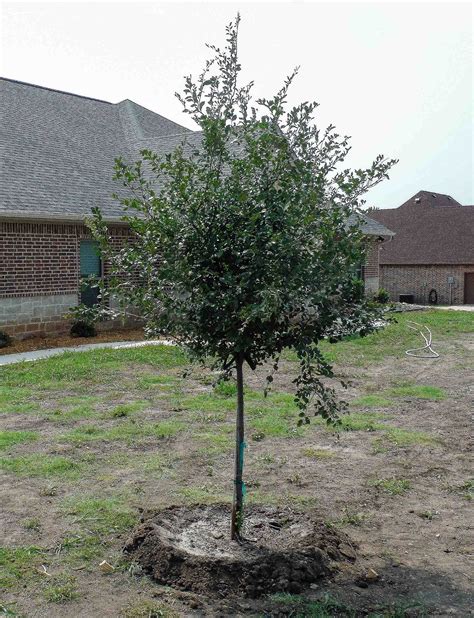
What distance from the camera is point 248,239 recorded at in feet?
15.9

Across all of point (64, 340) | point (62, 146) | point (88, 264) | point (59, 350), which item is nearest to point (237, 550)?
point (59, 350)

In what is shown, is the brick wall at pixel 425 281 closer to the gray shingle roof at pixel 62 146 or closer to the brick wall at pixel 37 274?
the gray shingle roof at pixel 62 146

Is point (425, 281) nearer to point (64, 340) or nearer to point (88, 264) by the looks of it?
point (88, 264)

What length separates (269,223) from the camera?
480cm

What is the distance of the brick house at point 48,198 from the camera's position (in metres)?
15.6

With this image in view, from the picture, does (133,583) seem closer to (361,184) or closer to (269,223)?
(269,223)

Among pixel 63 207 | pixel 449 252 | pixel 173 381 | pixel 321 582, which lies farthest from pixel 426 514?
pixel 449 252

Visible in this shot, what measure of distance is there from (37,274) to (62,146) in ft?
17.6

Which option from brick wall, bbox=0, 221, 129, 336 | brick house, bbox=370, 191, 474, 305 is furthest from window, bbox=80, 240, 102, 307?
brick house, bbox=370, 191, 474, 305

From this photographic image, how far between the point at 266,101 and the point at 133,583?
11.3ft

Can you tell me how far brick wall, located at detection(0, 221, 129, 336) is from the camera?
15461 millimetres

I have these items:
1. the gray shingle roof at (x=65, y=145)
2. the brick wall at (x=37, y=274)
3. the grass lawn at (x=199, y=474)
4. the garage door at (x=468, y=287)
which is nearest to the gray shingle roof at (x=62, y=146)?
the gray shingle roof at (x=65, y=145)

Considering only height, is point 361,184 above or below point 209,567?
above

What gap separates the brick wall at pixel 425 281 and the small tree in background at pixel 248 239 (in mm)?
30478
